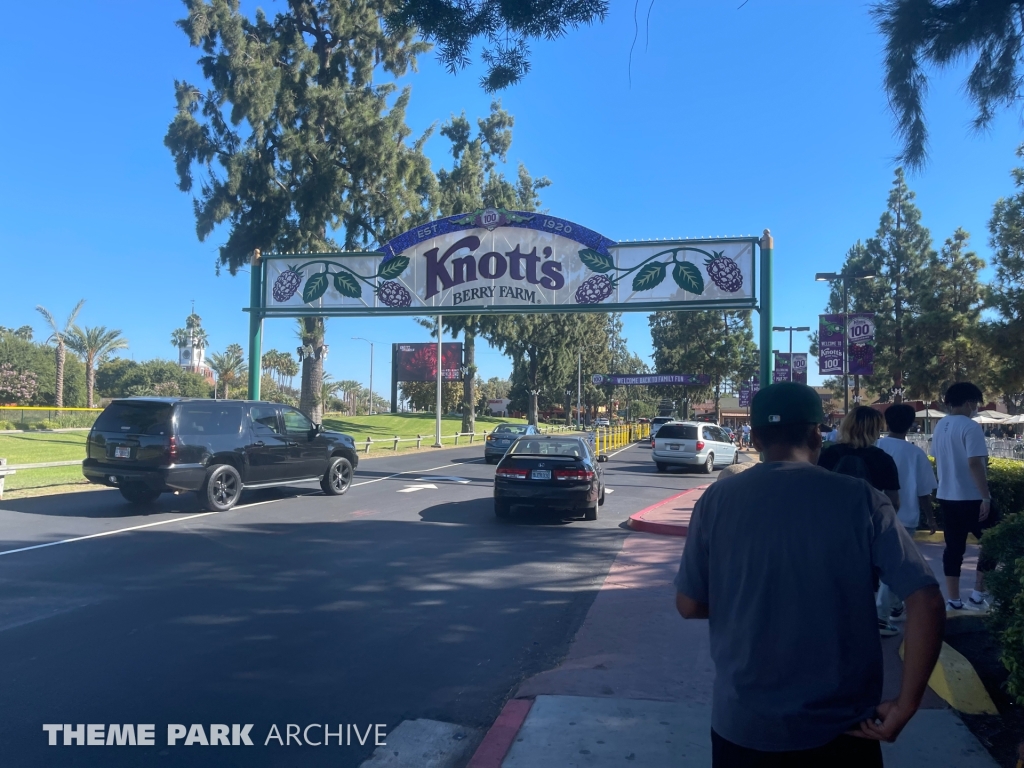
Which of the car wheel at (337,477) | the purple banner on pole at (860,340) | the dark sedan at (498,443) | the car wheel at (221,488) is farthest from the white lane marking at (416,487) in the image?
the purple banner on pole at (860,340)

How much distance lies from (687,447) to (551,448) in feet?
41.8

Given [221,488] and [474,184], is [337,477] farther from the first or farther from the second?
[474,184]

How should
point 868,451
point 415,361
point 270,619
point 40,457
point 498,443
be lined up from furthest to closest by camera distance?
point 415,361 → point 498,443 → point 40,457 → point 270,619 → point 868,451

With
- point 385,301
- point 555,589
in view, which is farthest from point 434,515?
point 385,301

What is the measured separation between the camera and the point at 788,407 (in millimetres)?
2416

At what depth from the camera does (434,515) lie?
12773mm

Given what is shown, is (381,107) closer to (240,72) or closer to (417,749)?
(240,72)

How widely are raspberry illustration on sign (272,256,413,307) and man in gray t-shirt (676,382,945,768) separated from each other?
1735cm

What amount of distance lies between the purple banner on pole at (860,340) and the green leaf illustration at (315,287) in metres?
15.7

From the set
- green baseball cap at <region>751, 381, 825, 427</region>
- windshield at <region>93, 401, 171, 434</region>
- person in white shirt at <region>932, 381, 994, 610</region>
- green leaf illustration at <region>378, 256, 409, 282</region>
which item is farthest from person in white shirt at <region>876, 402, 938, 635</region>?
green leaf illustration at <region>378, 256, 409, 282</region>

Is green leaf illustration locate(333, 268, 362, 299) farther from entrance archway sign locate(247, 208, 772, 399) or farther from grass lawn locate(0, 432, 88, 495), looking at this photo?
grass lawn locate(0, 432, 88, 495)

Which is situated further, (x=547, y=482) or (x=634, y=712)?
(x=547, y=482)

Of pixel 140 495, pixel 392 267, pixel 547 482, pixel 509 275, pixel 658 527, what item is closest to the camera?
pixel 658 527

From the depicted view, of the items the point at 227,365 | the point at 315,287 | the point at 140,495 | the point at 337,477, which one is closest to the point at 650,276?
the point at 337,477
